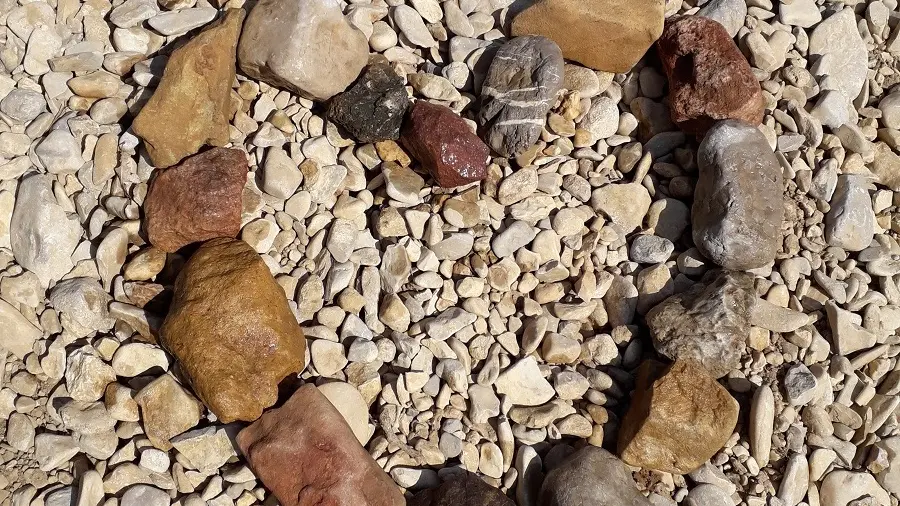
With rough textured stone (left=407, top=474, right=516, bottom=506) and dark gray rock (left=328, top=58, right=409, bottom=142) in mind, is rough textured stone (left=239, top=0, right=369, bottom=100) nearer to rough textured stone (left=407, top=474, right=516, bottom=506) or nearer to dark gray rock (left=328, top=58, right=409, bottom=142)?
dark gray rock (left=328, top=58, right=409, bottom=142)

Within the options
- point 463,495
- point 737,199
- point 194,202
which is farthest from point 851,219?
point 194,202

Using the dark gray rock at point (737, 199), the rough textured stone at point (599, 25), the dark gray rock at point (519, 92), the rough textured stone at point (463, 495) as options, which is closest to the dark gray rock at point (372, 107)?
the dark gray rock at point (519, 92)

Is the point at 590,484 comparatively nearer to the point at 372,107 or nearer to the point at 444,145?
the point at 444,145

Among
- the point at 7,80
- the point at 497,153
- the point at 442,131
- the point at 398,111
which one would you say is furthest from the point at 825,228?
the point at 7,80

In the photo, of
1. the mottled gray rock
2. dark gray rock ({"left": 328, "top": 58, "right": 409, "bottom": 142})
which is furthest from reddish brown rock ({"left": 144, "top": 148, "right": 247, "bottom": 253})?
the mottled gray rock

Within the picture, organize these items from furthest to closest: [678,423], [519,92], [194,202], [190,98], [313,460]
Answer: [519,92] → [190,98] → [194,202] → [678,423] → [313,460]

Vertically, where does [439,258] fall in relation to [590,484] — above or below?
above
